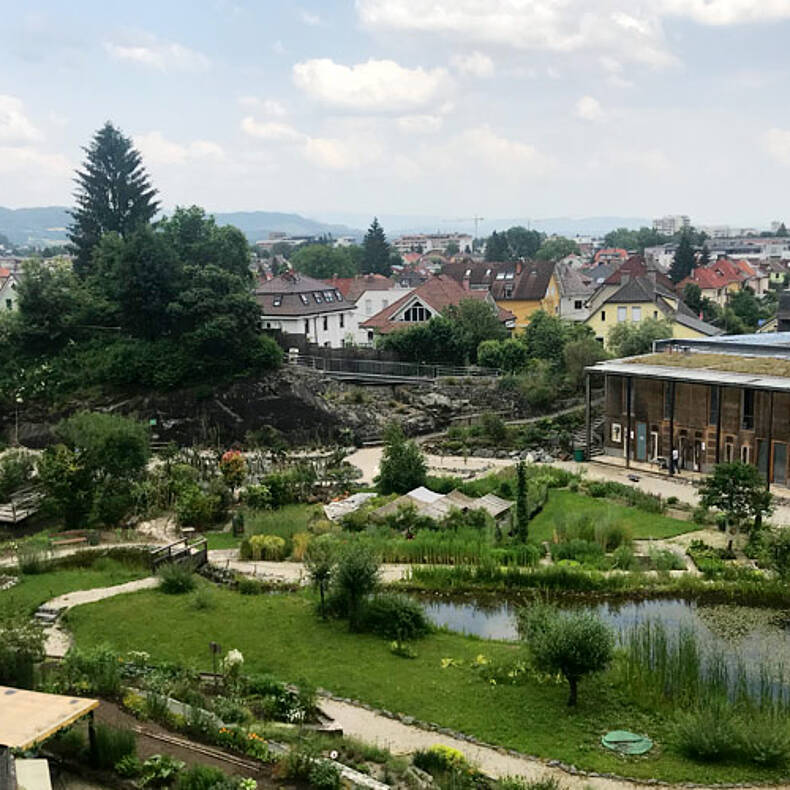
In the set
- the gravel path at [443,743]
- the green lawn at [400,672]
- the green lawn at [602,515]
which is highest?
the green lawn at [602,515]

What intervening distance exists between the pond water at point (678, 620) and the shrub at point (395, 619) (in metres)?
1.03

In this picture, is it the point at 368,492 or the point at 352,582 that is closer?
the point at 352,582

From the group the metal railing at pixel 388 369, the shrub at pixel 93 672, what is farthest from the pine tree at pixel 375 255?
the shrub at pixel 93 672

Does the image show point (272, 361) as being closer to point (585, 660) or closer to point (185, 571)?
point (185, 571)

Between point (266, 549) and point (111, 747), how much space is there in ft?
36.7

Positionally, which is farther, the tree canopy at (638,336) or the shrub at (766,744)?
the tree canopy at (638,336)

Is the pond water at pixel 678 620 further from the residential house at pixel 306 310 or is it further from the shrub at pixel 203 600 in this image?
the residential house at pixel 306 310

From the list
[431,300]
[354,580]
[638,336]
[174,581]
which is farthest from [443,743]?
[431,300]

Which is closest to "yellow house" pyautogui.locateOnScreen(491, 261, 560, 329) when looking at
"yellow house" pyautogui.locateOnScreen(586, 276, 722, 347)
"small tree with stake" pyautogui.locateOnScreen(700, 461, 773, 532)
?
"yellow house" pyautogui.locateOnScreen(586, 276, 722, 347)

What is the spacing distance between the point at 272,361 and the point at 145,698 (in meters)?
27.3

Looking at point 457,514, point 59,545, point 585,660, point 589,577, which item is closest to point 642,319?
point 457,514

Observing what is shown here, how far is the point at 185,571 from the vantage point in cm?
2064

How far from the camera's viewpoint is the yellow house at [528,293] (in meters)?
58.1

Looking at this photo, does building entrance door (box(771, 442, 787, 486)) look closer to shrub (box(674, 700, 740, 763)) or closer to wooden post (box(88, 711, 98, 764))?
shrub (box(674, 700, 740, 763))
